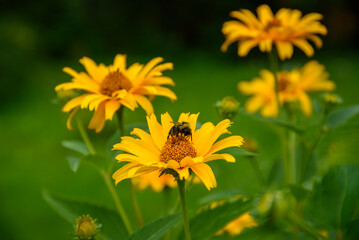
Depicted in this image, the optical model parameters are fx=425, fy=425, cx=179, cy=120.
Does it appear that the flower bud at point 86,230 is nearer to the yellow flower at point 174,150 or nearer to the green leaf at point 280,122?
the yellow flower at point 174,150

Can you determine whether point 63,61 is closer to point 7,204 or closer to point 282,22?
point 7,204

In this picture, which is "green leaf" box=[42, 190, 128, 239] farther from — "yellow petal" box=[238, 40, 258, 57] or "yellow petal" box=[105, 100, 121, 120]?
"yellow petal" box=[238, 40, 258, 57]

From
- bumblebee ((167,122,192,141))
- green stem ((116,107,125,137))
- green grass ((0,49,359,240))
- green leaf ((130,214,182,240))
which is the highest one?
green grass ((0,49,359,240))

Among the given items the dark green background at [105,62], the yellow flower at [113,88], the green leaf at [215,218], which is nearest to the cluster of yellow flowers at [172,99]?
the yellow flower at [113,88]

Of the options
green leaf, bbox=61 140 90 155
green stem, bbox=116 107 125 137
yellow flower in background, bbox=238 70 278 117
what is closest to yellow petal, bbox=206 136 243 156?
green stem, bbox=116 107 125 137

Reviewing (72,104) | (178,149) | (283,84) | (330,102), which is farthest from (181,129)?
(283,84)
